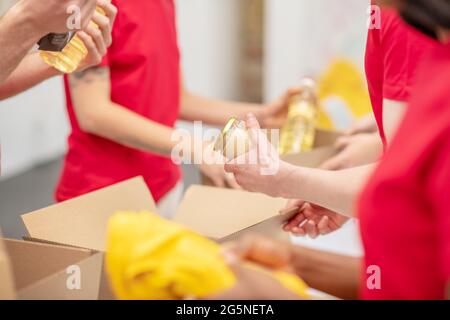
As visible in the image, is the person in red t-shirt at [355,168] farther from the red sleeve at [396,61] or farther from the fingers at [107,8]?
the fingers at [107,8]

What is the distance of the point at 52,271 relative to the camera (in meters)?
1.07

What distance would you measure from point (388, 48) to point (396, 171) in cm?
45

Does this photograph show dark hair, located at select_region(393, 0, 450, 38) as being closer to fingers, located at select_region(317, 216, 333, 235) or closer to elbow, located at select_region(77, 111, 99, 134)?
fingers, located at select_region(317, 216, 333, 235)

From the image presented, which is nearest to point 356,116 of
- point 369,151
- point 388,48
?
point 369,151

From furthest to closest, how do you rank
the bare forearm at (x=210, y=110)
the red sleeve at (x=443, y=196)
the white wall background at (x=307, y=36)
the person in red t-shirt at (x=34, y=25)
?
the white wall background at (x=307, y=36), the bare forearm at (x=210, y=110), the person in red t-shirt at (x=34, y=25), the red sleeve at (x=443, y=196)

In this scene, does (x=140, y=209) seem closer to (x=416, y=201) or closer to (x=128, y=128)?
(x=128, y=128)

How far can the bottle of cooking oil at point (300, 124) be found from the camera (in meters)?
1.79

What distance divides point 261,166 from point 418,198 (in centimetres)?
41

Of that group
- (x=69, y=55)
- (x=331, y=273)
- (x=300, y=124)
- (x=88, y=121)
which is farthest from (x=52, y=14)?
(x=300, y=124)

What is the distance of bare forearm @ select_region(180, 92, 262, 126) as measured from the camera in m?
1.96

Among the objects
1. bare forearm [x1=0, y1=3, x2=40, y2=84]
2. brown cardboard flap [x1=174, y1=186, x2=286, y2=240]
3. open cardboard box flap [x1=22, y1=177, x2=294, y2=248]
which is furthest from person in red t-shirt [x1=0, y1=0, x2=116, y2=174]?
brown cardboard flap [x1=174, y1=186, x2=286, y2=240]

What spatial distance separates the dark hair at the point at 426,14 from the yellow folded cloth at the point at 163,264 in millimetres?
313

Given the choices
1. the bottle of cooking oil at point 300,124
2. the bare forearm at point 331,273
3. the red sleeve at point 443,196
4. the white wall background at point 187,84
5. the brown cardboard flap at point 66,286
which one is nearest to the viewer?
the red sleeve at point 443,196

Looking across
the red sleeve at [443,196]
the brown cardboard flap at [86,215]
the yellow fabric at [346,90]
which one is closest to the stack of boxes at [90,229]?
the brown cardboard flap at [86,215]
